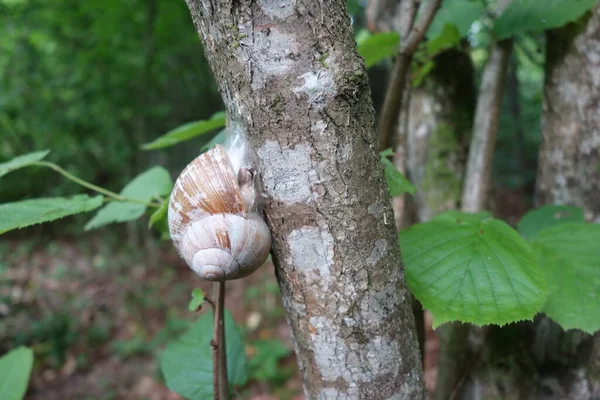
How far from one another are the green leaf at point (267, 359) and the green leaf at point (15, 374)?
2.62 metres

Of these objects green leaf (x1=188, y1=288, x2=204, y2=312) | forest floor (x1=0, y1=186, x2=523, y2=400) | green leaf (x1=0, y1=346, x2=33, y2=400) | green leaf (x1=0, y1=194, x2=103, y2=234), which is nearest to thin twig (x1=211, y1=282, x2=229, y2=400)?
green leaf (x1=188, y1=288, x2=204, y2=312)

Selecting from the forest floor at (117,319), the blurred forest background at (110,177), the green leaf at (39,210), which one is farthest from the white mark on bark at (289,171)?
the blurred forest background at (110,177)

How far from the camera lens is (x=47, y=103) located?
5465 millimetres

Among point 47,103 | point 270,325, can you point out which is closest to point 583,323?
point 270,325

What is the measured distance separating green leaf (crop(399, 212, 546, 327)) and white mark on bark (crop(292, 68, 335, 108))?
1.61 feet

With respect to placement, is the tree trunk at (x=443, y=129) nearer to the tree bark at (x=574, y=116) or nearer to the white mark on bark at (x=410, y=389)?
Answer: the tree bark at (x=574, y=116)

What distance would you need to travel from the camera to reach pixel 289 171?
646 millimetres

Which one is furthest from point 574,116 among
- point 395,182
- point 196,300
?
point 196,300

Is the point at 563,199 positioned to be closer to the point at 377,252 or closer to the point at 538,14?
the point at 538,14

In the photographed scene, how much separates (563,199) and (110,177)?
6593mm

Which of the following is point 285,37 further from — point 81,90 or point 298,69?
point 81,90

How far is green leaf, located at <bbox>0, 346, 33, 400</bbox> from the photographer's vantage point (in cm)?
127

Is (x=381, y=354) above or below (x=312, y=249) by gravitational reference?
below

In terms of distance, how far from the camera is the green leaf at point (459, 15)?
142cm
